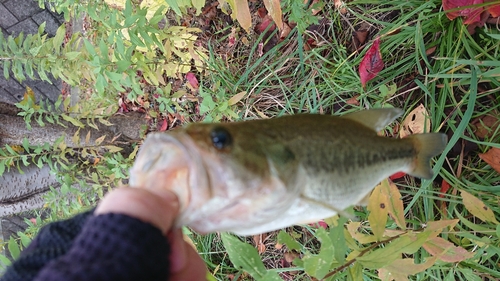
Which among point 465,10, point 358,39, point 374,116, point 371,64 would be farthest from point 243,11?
point 465,10

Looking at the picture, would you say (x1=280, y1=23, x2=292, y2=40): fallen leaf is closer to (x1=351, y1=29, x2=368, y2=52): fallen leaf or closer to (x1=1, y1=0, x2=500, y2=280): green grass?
(x1=1, y1=0, x2=500, y2=280): green grass

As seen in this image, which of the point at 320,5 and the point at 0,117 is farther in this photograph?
the point at 0,117

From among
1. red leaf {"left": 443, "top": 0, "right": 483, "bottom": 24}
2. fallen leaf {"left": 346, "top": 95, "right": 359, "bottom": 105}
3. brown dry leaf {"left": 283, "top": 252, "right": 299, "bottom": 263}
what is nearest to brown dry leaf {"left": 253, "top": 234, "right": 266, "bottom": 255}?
brown dry leaf {"left": 283, "top": 252, "right": 299, "bottom": 263}

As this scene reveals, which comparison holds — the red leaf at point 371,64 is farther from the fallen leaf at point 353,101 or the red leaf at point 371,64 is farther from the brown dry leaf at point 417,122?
the brown dry leaf at point 417,122

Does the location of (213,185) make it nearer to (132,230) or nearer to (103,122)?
(132,230)

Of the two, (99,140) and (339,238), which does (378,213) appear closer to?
(339,238)

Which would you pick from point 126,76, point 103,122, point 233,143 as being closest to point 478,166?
point 233,143
